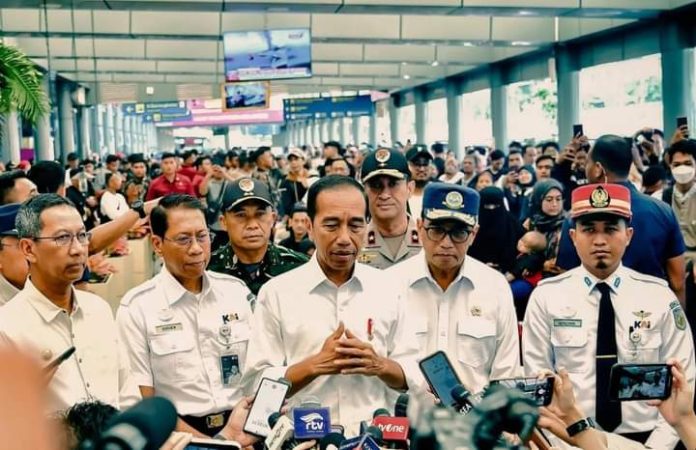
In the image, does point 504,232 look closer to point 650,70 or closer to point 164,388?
point 164,388

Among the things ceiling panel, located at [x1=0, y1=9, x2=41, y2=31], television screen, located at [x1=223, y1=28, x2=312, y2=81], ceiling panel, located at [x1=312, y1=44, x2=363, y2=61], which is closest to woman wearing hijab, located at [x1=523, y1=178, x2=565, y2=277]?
television screen, located at [x1=223, y1=28, x2=312, y2=81]

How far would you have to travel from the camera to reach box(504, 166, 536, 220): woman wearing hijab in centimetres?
974

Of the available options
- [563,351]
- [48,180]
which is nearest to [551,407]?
[563,351]

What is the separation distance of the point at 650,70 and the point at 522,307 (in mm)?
11223

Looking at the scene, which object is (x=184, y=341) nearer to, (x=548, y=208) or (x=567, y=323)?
(x=567, y=323)

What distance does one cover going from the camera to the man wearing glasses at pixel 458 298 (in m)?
2.99

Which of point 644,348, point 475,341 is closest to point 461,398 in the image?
point 475,341

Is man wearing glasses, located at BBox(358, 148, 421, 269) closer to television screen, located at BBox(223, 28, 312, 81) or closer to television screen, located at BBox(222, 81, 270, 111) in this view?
television screen, located at BBox(223, 28, 312, 81)

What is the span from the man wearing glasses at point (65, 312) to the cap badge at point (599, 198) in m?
1.81

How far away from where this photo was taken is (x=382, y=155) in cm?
430

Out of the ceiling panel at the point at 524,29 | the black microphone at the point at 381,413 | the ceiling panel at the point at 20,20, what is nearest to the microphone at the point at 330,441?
the black microphone at the point at 381,413

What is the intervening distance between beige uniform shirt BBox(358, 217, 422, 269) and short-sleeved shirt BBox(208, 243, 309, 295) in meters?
0.33

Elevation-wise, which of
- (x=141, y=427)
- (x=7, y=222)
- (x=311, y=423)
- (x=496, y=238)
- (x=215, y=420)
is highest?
(x=7, y=222)

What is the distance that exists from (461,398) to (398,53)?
1721 centimetres
